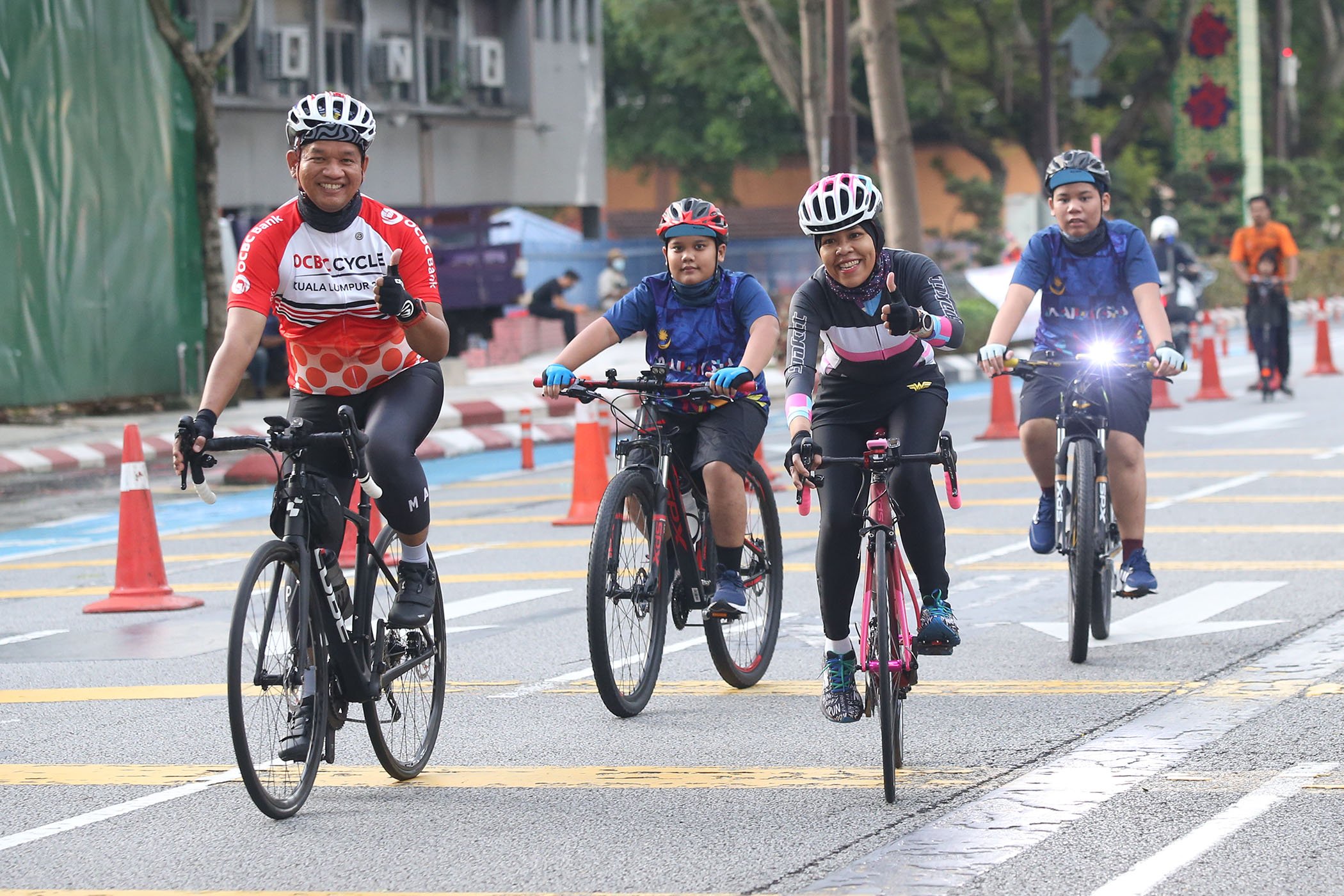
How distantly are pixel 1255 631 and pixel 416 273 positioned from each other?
420 cm

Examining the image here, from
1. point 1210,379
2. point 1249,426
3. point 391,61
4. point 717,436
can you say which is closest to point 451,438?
point 1249,426

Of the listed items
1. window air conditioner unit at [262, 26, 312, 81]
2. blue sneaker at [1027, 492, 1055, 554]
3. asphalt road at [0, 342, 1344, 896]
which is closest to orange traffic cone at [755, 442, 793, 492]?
asphalt road at [0, 342, 1344, 896]

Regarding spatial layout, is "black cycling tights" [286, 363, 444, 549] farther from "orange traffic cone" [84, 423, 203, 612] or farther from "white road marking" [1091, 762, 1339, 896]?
"orange traffic cone" [84, 423, 203, 612]

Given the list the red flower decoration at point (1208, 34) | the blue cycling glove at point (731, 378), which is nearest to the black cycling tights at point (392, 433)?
the blue cycling glove at point (731, 378)

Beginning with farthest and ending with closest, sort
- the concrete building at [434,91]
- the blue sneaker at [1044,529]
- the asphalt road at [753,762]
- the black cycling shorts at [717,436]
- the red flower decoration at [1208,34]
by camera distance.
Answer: the red flower decoration at [1208,34], the concrete building at [434,91], the blue sneaker at [1044,529], the black cycling shorts at [717,436], the asphalt road at [753,762]

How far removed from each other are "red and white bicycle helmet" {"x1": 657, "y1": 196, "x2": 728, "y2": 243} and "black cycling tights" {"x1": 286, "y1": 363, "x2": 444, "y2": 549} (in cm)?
143

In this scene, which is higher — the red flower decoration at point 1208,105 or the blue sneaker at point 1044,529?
the red flower decoration at point 1208,105

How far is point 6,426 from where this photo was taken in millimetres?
22312

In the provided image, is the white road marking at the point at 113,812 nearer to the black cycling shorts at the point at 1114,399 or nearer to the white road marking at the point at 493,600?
the white road marking at the point at 493,600

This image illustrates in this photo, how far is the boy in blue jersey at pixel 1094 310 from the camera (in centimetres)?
887

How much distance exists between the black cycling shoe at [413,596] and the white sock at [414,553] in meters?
0.01

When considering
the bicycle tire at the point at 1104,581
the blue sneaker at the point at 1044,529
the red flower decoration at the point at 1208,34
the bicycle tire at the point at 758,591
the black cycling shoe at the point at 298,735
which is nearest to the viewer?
the black cycling shoe at the point at 298,735

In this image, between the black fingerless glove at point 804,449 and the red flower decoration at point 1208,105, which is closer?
the black fingerless glove at point 804,449

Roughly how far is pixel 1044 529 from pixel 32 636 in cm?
479
